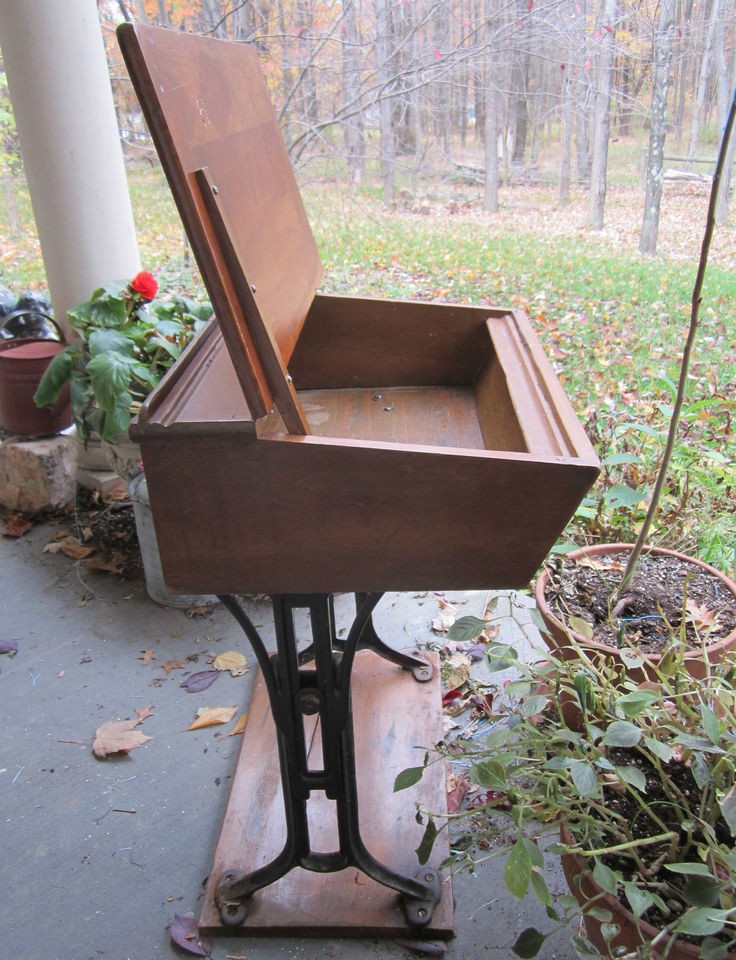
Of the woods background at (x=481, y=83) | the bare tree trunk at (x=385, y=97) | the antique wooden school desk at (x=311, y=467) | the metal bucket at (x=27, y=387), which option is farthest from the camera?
the bare tree trunk at (x=385, y=97)

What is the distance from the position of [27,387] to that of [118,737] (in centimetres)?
144

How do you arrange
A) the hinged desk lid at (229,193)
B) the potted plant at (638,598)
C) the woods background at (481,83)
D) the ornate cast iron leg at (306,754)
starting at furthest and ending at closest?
the woods background at (481,83) < the potted plant at (638,598) < the ornate cast iron leg at (306,754) < the hinged desk lid at (229,193)

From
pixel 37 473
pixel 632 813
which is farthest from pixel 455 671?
pixel 37 473

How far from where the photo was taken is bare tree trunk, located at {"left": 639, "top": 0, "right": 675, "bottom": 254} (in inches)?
93.7

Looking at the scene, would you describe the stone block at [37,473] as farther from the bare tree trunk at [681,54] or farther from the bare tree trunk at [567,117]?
the bare tree trunk at [681,54]

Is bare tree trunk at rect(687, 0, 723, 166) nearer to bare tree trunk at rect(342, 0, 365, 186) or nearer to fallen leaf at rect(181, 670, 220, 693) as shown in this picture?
bare tree trunk at rect(342, 0, 365, 186)

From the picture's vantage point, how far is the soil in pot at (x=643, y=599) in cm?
159

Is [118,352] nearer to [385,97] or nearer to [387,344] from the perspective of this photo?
[387,344]

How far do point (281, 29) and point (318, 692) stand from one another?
2.80 meters

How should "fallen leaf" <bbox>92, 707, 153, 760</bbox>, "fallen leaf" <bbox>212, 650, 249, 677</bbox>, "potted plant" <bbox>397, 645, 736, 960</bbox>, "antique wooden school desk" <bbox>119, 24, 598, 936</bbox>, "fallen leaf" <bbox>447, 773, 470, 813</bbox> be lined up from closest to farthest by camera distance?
1. "antique wooden school desk" <bbox>119, 24, 598, 936</bbox>
2. "potted plant" <bbox>397, 645, 736, 960</bbox>
3. "fallen leaf" <bbox>447, 773, 470, 813</bbox>
4. "fallen leaf" <bbox>92, 707, 153, 760</bbox>
5. "fallen leaf" <bbox>212, 650, 249, 677</bbox>

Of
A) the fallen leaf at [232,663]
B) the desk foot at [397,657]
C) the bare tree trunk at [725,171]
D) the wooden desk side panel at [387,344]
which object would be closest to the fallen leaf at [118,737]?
the fallen leaf at [232,663]

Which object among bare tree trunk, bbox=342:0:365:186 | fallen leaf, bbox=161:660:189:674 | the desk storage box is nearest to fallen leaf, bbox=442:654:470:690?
fallen leaf, bbox=161:660:189:674

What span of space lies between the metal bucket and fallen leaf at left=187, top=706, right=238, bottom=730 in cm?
139

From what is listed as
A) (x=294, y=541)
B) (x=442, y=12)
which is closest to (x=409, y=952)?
(x=294, y=541)
